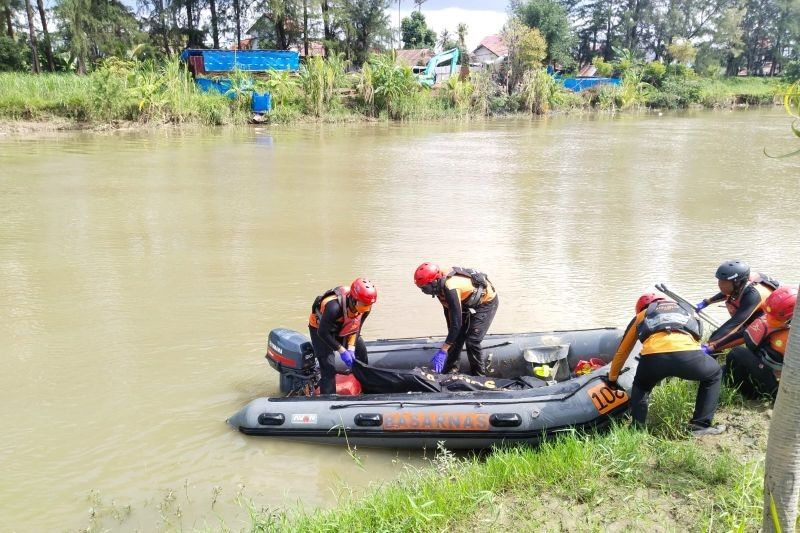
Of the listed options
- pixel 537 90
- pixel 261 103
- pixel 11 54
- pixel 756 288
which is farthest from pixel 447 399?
pixel 537 90

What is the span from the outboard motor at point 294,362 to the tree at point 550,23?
4417 centimetres

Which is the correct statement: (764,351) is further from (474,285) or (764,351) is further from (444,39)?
(444,39)

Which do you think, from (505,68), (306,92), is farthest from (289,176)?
(505,68)

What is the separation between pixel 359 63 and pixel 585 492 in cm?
3765

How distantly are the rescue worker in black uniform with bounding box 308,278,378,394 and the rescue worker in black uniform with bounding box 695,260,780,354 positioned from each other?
7.82 feet

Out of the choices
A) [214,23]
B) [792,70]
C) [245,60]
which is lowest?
[245,60]

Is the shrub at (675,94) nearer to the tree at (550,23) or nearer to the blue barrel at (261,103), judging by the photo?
the tree at (550,23)

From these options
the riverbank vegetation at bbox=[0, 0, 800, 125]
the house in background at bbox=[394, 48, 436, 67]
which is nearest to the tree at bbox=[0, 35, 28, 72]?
the riverbank vegetation at bbox=[0, 0, 800, 125]

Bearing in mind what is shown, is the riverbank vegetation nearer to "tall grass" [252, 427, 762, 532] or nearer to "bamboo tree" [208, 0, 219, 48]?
"bamboo tree" [208, 0, 219, 48]

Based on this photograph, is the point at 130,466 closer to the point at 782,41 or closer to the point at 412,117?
the point at 412,117

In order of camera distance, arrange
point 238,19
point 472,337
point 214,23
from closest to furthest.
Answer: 1. point 472,337
2. point 214,23
3. point 238,19

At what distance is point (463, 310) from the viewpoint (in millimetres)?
5262

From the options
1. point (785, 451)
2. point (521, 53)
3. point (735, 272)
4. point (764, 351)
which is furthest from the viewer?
point (521, 53)

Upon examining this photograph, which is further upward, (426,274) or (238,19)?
(238,19)
